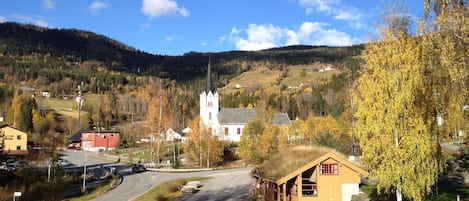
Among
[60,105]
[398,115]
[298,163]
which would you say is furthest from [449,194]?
[60,105]

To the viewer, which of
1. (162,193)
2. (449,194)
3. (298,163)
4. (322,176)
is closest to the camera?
(322,176)

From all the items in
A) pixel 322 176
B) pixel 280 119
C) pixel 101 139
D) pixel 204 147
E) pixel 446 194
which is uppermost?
pixel 280 119

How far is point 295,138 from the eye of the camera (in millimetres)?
66125

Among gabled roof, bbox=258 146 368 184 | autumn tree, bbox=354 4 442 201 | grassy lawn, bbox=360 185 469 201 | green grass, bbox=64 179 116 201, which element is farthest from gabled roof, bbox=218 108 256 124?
autumn tree, bbox=354 4 442 201

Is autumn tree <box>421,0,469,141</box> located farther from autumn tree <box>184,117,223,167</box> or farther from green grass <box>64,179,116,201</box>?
Result: autumn tree <box>184,117,223,167</box>

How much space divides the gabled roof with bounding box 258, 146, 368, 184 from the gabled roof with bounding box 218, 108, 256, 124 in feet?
191

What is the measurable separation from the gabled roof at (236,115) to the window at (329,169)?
6078cm

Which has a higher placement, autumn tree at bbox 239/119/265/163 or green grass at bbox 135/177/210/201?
autumn tree at bbox 239/119/265/163

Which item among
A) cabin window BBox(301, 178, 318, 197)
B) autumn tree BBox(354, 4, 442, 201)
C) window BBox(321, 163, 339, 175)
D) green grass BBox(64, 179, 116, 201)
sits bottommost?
green grass BBox(64, 179, 116, 201)

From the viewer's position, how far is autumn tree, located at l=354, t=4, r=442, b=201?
744 inches

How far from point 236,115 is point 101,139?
31.4 meters

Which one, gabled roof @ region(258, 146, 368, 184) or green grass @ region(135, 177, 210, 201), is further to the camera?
green grass @ region(135, 177, 210, 201)

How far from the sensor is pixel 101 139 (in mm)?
93938

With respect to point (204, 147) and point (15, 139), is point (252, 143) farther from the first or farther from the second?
point (15, 139)
